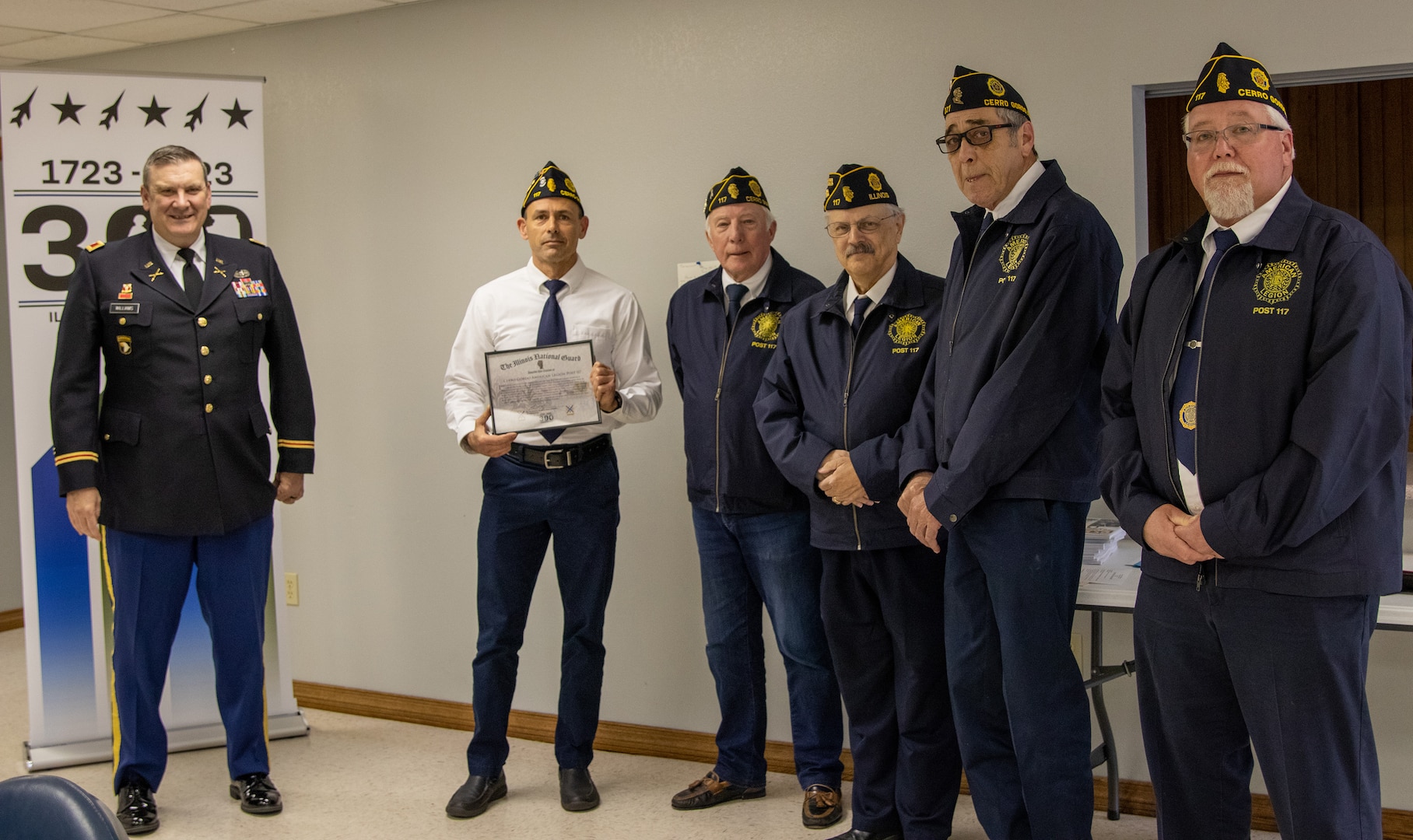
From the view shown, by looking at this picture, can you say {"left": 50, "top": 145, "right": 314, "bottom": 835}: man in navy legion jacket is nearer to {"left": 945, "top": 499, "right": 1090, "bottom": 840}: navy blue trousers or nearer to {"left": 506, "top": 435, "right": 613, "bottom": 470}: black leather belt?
{"left": 506, "top": 435, "right": 613, "bottom": 470}: black leather belt

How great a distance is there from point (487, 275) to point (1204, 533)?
2741 millimetres

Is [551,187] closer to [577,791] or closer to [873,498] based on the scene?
[873,498]

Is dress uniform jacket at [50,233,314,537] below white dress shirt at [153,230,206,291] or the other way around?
below

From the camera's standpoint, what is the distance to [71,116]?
12.2 ft

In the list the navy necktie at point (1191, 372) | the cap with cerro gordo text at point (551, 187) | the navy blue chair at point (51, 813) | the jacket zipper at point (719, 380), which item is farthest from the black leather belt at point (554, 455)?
the navy blue chair at point (51, 813)

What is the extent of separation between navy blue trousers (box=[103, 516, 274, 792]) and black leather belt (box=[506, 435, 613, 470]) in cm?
84

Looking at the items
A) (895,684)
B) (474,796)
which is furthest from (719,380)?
(474,796)

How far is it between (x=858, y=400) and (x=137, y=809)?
2.32 metres

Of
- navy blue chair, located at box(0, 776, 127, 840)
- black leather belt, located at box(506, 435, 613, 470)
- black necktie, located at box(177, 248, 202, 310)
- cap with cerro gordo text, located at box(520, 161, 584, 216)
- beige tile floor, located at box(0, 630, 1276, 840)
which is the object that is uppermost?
cap with cerro gordo text, located at box(520, 161, 584, 216)

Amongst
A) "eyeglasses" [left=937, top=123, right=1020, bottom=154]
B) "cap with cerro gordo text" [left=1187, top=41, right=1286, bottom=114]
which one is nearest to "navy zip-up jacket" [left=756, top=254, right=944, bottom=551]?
"eyeglasses" [left=937, top=123, right=1020, bottom=154]

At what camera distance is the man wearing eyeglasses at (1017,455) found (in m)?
2.36

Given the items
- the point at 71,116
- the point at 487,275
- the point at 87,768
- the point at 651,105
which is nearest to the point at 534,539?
the point at 487,275

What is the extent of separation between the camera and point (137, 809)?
10.8 feet

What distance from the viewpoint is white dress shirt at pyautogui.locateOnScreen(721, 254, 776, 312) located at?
10.5ft
